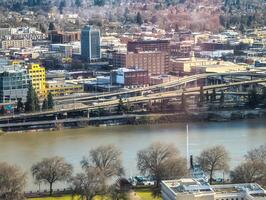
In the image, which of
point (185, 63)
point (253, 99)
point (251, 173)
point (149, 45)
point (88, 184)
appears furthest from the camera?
point (149, 45)

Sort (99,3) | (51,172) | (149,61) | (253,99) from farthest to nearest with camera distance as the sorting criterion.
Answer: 1. (99,3)
2. (149,61)
3. (253,99)
4. (51,172)

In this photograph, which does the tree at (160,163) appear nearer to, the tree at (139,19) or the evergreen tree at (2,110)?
the evergreen tree at (2,110)

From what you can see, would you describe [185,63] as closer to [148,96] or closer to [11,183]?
[148,96]

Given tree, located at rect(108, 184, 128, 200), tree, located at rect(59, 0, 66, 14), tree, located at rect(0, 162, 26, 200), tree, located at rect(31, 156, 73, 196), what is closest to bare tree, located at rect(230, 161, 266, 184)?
tree, located at rect(108, 184, 128, 200)

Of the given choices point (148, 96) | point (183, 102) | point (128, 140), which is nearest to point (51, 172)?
point (128, 140)

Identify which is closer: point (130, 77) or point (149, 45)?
point (130, 77)

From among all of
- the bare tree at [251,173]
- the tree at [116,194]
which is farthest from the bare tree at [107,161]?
the bare tree at [251,173]

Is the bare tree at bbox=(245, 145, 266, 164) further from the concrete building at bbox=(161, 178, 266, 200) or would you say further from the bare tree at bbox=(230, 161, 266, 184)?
the concrete building at bbox=(161, 178, 266, 200)
